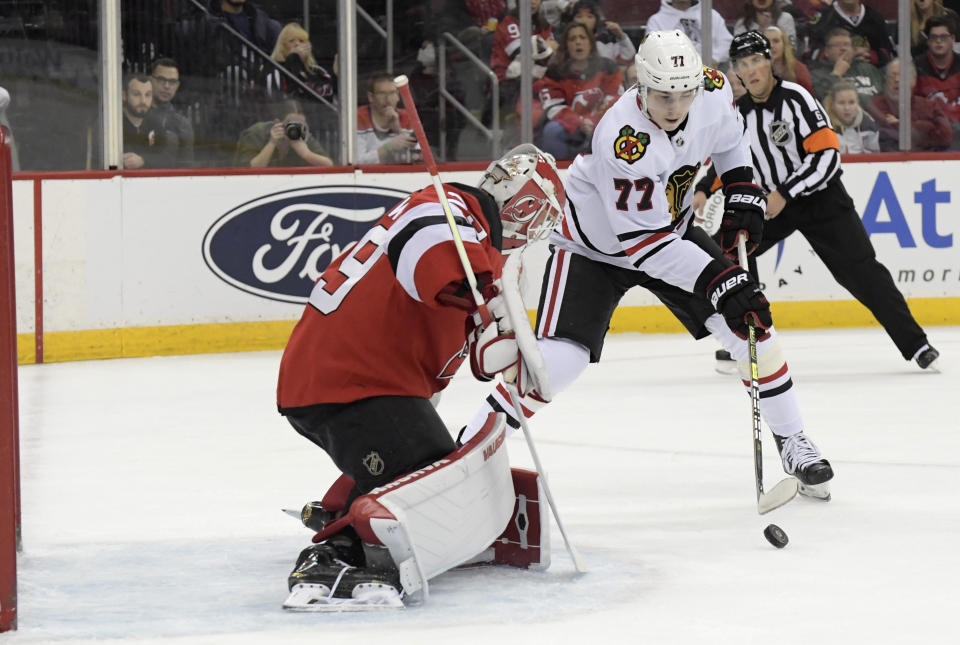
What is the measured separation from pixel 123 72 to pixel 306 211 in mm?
1006

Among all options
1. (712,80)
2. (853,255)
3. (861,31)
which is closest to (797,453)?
(712,80)

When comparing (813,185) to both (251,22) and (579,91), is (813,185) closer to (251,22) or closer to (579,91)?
(579,91)

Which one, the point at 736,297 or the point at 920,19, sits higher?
the point at 920,19

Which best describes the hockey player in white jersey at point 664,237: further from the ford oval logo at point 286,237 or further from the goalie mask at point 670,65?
the ford oval logo at point 286,237

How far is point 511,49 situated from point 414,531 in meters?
5.18

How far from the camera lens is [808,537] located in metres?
3.24

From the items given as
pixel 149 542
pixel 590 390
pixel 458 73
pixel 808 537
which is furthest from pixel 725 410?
pixel 458 73

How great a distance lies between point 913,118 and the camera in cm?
773

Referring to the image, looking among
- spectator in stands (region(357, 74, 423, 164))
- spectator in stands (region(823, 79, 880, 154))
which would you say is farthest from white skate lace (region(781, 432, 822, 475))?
spectator in stands (region(823, 79, 880, 154))

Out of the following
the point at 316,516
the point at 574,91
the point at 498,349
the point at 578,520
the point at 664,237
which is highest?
the point at 574,91

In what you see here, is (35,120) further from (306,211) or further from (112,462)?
(112,462)

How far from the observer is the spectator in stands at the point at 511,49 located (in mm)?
7547

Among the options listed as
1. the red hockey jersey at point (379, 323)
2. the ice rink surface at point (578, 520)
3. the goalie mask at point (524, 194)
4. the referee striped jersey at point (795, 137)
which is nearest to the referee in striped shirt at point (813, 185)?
the referee striped jersey at point (795, 137)

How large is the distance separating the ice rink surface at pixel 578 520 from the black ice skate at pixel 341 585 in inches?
1.5
